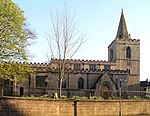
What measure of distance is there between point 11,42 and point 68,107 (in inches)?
328

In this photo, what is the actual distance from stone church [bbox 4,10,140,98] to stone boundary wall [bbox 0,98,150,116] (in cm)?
299

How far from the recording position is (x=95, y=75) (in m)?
49.0

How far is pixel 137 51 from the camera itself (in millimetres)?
64438

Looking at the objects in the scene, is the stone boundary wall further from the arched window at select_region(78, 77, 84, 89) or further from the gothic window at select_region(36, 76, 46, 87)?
the gothic window at select_region(36, 76, 46, 87)

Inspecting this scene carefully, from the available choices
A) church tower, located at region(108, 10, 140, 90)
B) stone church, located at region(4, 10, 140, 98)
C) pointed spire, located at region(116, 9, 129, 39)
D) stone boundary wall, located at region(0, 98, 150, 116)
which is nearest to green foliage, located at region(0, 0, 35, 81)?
stone church, located at region(4, 10, 140, 98)

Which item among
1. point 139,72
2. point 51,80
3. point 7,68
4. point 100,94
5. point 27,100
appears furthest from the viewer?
point 139,72

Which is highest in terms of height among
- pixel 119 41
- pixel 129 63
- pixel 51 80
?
pixel 119 41

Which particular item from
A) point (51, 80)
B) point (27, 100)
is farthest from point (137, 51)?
point (27, 100)

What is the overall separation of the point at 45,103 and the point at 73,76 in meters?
24.1

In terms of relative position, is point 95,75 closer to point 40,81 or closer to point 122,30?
point 40,81

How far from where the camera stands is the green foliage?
26.3 m

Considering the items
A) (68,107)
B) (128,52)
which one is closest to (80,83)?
(128,52)

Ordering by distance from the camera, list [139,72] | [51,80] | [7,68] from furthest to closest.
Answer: [139,72] → [51,80] → [7,68]

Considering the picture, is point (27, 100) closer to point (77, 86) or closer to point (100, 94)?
point (100, 94)
